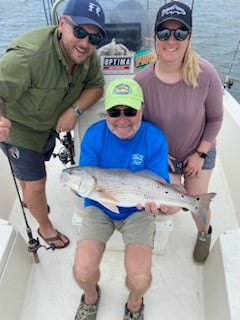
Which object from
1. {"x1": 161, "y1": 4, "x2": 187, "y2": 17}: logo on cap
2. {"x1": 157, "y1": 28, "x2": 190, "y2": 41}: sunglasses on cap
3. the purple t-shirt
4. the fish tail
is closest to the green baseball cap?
the purple t-shirt

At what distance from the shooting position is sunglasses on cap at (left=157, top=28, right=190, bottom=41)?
5.79 feet

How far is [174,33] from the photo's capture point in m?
1.77

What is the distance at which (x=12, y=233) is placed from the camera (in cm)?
202

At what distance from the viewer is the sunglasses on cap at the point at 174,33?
5.79 ft

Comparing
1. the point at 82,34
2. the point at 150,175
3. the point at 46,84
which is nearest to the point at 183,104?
the point at 150,175

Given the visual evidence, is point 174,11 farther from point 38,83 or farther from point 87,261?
point 87,261

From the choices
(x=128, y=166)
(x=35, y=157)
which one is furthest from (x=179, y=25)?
(x=35, y=157)

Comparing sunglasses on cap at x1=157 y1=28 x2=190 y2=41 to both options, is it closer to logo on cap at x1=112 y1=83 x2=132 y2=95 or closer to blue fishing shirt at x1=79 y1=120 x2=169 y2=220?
logo on cap at x1=112 y1=83 x2=132 y2=95

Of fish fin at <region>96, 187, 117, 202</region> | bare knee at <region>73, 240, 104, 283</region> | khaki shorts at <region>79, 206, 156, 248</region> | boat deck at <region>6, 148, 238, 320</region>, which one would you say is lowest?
boat deck at <region>6, 148, 238, 320</region>

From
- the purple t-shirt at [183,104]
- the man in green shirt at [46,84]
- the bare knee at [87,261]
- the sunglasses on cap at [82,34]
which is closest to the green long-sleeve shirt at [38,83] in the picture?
the man in green shirt at [46,84]

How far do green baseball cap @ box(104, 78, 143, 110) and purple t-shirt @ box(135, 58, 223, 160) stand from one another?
198mm

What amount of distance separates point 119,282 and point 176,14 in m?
1.79

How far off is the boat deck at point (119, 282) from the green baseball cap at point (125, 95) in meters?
1.29

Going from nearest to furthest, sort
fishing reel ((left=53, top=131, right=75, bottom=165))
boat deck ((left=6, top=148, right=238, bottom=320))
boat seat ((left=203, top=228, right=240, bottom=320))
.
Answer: boat seat ((left=203, top=228, right=240, bottom=320)), boat deck ((left=6, top=148, right=238, bottom=320)), fishing reel ((left=53, top=131, right=75, bottom=165))
